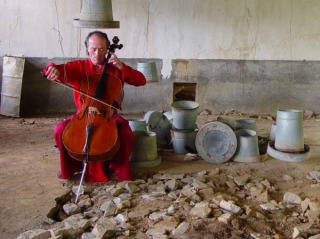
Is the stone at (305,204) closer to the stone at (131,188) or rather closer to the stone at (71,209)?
the stone at (131,188)

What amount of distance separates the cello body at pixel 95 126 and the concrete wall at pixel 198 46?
4.17 m

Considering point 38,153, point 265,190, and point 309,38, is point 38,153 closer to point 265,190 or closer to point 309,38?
point 265,190

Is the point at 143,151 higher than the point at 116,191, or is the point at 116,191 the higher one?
the point at 143,151

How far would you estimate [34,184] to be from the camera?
363 centimetres

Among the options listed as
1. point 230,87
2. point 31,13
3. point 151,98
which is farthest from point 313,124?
point 31,13

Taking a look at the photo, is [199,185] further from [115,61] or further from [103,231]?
[115,61]

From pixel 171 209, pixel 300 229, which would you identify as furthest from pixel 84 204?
pixel 300 229

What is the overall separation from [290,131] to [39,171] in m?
2.82

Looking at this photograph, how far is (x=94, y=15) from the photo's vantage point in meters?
4.32

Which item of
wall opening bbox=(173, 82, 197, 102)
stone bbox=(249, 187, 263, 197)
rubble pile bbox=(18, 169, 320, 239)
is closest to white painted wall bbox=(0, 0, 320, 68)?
wall opening bbox=(173, 82, 197, 102)

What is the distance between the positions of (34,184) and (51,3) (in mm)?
4713

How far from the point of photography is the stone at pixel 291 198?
10.8ft

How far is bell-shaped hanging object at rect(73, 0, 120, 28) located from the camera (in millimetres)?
4273

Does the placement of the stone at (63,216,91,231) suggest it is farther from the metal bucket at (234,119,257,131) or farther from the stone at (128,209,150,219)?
the metal bucket at (234,119,257,131)
